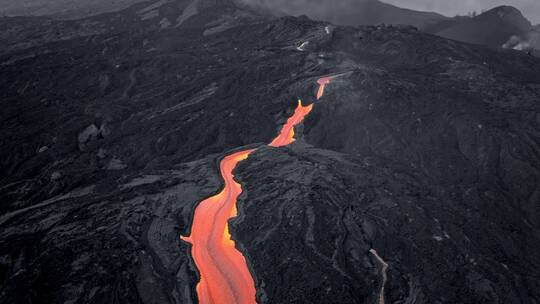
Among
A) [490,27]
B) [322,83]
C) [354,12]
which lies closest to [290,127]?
[322,83]

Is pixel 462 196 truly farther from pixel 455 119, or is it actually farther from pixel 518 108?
pixel 518 108

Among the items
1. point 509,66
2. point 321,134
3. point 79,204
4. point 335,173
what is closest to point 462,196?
point 335,173

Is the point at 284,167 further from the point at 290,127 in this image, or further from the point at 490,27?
the point at 490,27

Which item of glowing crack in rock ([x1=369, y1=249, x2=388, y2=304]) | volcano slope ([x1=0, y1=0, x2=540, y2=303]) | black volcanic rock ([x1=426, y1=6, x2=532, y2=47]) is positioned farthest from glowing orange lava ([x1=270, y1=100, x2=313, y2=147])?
black volcanic rock ([x1=426, y1=6, x2=532, y2=47])

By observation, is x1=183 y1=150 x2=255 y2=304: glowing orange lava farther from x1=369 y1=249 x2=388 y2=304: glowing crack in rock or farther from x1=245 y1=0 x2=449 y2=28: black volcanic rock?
x1=245 y1=0 x2=449 y2=28: black volcanic rock

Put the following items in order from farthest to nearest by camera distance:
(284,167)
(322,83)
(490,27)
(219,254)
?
(490,27)
(322,83)
(284,167)
(219,254)

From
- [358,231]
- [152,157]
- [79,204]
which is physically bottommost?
[152,157]
